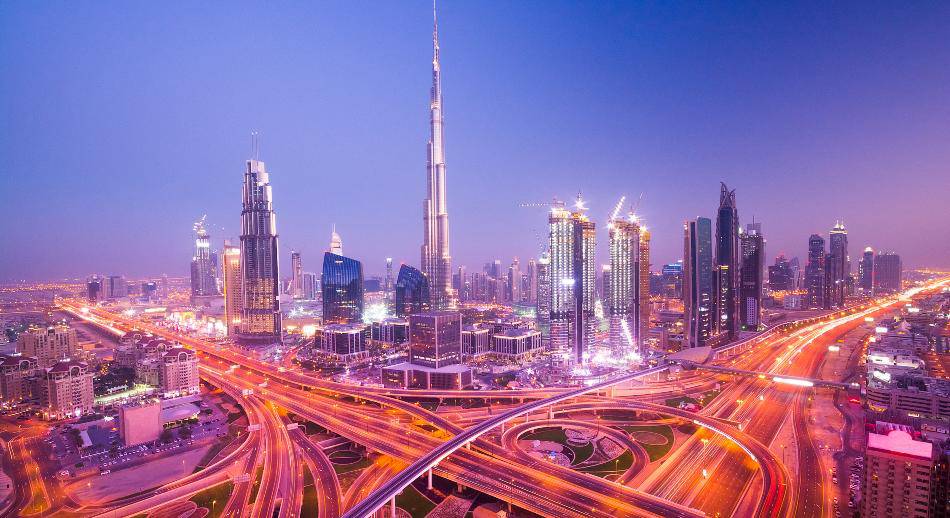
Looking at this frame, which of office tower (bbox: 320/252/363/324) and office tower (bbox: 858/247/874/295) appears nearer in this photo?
office tower (bbox: 320/252/363/324)

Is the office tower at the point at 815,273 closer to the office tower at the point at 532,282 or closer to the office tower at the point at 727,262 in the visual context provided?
the office tower at the point at 727,262

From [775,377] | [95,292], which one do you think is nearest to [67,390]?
[775,377]

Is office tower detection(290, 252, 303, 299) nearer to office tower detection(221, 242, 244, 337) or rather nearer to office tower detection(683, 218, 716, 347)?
office tower detection(221, 242, 244, 337)

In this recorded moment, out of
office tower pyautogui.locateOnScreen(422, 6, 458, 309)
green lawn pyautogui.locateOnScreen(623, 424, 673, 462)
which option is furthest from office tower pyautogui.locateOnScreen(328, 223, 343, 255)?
green lawn pyautogui.locateOnScreen(623, 424, 673, 462)

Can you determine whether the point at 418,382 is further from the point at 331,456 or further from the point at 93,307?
the point at 93,307

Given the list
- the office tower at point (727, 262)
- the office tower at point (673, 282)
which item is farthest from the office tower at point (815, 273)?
the office tower at point (727, 262)

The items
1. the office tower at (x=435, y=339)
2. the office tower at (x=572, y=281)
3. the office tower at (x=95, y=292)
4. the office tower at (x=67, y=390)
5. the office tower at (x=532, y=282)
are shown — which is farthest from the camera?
the office tower at (x=532, y=282)

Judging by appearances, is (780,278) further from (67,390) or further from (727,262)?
(67,390)
